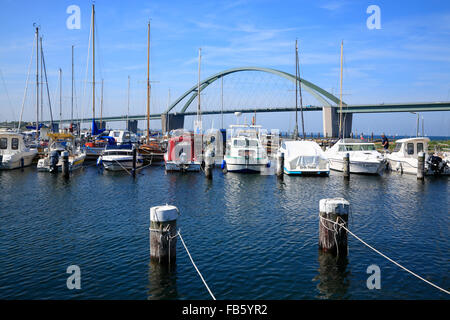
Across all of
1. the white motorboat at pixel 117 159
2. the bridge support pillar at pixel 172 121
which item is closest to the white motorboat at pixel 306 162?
the white motorboat at pixel 117 159

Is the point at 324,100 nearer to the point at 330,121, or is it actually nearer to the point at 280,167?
the point at 330,121

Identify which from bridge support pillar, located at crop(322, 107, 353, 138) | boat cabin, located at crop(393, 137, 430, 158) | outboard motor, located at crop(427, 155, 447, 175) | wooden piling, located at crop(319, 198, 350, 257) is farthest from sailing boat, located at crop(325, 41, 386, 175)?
bridge support pillar, located at crop(322, 107, 353, 138)

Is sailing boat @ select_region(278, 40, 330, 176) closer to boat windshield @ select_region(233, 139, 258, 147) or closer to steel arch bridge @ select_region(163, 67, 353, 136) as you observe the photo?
boat windshield @ select_region(233, 139, 258, 147)

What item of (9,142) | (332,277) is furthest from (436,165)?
(9,142)

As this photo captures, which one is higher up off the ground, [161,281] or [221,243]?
[221,243]

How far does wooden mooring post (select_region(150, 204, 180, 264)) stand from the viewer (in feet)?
31.0

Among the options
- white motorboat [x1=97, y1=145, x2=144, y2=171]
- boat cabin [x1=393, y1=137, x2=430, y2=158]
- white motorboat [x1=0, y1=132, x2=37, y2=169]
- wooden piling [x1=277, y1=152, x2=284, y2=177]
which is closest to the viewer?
wooden piling [x1=277, y1=152, x2=284, y2=177]

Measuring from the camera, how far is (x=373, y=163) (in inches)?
1161

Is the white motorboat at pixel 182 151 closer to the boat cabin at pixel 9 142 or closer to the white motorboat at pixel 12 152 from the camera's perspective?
the white motorboat at pixel 12 152

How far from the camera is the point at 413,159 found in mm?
30812

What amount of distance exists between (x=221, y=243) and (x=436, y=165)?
81.1 ft

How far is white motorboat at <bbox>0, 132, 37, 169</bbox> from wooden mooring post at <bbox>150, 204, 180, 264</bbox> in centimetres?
2728

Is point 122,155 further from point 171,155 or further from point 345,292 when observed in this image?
point 345,292

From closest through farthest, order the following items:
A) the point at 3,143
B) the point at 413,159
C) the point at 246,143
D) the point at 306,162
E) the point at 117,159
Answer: the point at 306,162 < the point at 117,159 < the point at 413,159 < the point at 246,143 < the point at 3,143
